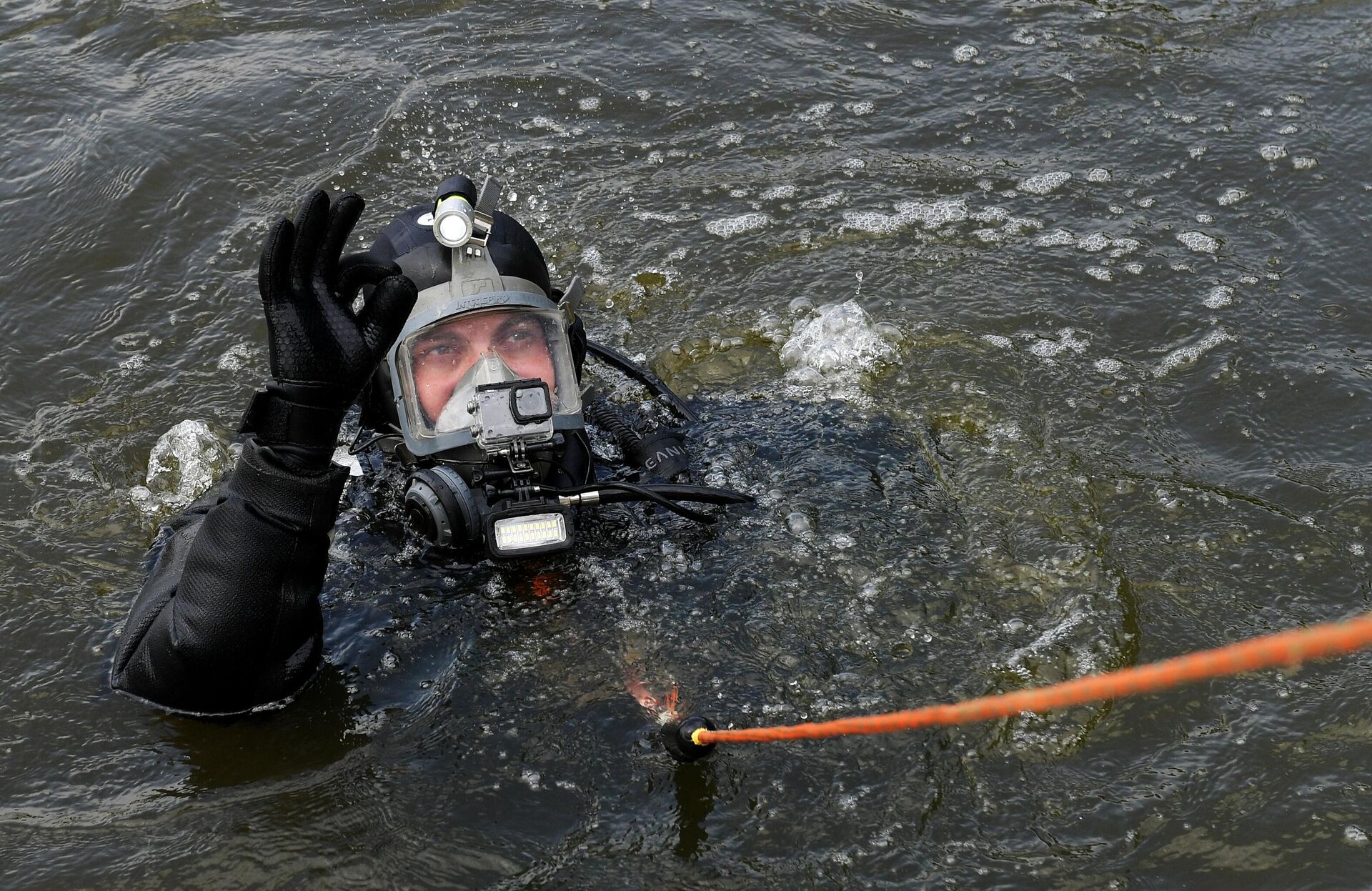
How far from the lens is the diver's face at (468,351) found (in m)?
4.54

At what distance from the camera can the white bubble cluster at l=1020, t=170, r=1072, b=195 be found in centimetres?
665

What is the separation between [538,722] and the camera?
151 inches

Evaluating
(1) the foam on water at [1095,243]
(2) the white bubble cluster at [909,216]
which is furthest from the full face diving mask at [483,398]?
(1) the foam on water at [1095,243]

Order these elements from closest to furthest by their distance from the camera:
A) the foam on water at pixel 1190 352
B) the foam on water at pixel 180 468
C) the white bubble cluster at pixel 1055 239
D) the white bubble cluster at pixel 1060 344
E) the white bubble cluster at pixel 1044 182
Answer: the foam on water at pixel 180 468, the foam on water at pixel 1190 352, the white bubble cluster at pixel 1060 344, the white bubble cluster at pixel 1055 239, the white bubble cluster at pixel 1044 182

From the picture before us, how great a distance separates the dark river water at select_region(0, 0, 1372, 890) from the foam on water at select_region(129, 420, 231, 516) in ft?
0.07

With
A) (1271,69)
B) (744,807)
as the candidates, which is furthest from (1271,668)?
(1271,69)

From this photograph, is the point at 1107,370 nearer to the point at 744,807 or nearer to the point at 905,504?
the point at 905,504

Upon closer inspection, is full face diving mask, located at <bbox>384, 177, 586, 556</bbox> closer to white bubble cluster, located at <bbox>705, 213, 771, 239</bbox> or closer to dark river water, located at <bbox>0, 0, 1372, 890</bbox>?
dark river water, located at <bbox>0, 0, 1372, 890</bbox>

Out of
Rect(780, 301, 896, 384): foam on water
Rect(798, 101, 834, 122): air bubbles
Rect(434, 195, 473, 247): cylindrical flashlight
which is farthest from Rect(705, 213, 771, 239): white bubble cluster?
Rect(434, 195, 473, 247): cylindrical flashlight

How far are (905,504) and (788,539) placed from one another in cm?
50

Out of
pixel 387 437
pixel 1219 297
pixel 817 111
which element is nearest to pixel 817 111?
pixel 817 111

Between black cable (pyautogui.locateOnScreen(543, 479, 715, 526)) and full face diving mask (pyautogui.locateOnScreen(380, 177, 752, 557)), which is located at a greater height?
full face diving mask (pyautogui.locateOnScreen(380, 177, 752, 557))

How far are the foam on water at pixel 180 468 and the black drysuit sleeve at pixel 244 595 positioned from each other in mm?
1458

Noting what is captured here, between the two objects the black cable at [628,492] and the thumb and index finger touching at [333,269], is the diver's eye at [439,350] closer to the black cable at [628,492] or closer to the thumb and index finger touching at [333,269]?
the black cable at [628,492]
